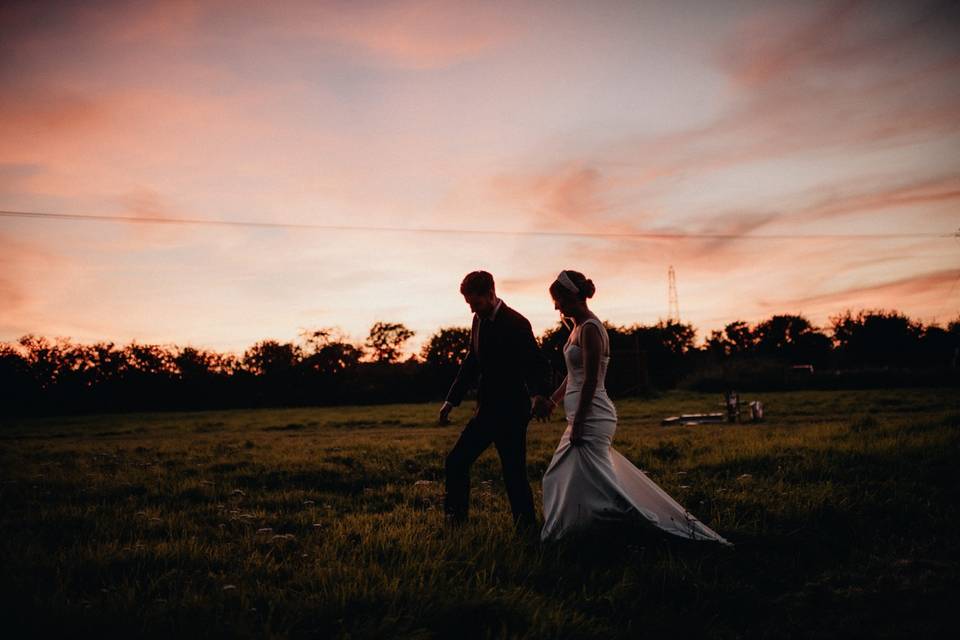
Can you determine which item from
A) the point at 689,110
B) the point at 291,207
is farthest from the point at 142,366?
the point at 689,110

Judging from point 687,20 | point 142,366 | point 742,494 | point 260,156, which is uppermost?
point 687,20

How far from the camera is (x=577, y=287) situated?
15.5 ft

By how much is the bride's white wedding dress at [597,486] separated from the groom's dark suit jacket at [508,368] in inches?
12.0

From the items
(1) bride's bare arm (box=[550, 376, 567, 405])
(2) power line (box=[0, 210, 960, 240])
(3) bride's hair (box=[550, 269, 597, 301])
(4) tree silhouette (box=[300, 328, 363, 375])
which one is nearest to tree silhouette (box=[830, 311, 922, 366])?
(2) power line (box=[0, 210, 960, 240])

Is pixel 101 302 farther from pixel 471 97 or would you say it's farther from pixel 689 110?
pixel 689 110

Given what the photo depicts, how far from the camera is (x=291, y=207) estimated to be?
21.4m

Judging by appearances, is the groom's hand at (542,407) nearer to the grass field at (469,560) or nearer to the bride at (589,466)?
A: the bride at (589,466)

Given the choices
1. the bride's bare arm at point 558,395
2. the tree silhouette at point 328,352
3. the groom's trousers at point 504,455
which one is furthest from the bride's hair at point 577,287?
the tree silhouette at point 328,352

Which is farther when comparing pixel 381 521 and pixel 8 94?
pixel 8 94

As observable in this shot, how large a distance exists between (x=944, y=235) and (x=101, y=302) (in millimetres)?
42586

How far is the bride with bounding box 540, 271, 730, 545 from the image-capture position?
4.36 metres

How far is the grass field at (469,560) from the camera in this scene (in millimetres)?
2990

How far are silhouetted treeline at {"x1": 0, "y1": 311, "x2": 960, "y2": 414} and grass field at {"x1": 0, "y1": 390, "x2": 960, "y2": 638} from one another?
28946 millimetres

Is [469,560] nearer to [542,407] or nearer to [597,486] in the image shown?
[597,486]
